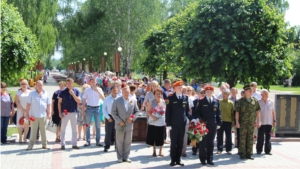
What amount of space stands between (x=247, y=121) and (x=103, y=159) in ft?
11.9

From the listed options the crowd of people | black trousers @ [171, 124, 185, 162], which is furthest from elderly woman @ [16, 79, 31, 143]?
black trousers @ [171, 124, 185, 162]

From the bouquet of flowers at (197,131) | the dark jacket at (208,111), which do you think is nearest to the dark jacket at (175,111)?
the bouquet of flowers at (197,131)

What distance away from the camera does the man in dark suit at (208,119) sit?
9875 mm

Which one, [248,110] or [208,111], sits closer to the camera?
[208,111]

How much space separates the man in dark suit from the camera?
389 inches

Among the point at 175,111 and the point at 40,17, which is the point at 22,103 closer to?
the point at 175,111

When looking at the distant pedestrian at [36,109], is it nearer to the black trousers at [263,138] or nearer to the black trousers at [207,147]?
the black trousers at [207,147]

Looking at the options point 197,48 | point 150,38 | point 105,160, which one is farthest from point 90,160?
point 150,38

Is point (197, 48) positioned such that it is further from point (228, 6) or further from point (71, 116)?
point (71, 116)

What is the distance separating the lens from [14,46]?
19188 millimetres

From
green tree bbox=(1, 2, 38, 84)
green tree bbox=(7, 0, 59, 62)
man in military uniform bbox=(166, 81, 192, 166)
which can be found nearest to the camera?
man in military uniform bbox=(166, 81, 192, 166)

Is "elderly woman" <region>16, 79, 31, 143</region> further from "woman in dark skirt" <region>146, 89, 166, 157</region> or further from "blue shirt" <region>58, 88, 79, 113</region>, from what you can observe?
"woman in dark skirt" <region>146, 89, 166, 157</region>

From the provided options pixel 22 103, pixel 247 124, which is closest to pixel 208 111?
pixel 247 124

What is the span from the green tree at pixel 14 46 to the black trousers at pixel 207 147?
10.3 metres
